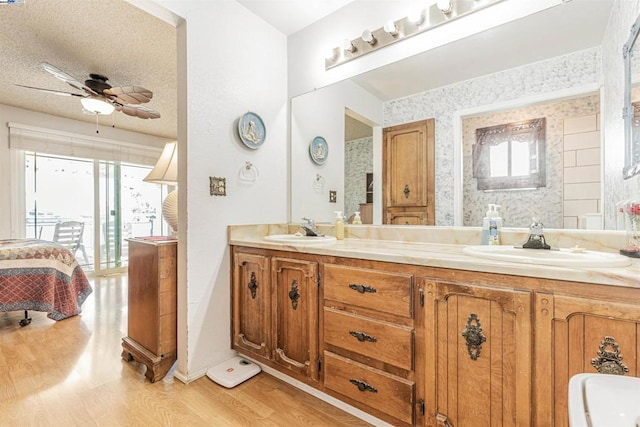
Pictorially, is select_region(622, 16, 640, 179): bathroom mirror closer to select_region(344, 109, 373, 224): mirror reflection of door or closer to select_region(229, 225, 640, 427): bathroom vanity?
select_region(229, 225, 640, 427): bathroom vanity

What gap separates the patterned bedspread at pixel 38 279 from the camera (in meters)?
2.74

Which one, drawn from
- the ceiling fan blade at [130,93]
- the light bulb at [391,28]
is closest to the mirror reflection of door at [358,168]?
the light bulb at [391,28]

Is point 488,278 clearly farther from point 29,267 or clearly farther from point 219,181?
point 29,267

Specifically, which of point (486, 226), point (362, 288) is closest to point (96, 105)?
point (362, 288)

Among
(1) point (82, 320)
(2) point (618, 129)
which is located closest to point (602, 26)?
(2) point (618, 129)

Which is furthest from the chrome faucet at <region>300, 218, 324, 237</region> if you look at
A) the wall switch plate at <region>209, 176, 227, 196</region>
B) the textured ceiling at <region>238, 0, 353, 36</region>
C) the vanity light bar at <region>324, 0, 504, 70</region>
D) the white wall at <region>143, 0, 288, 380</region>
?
the textured ceiling at <region>238, 0, 353, 36</region>

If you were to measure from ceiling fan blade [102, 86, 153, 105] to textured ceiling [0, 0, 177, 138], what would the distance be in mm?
376

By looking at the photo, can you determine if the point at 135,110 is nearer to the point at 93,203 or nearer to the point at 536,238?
the point at 93,203

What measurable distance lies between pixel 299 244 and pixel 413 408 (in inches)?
36.0

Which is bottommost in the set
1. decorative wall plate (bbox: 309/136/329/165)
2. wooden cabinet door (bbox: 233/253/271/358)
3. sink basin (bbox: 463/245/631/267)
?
wooden cabinet door (bbox: 233/253/271/358)

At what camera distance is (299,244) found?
66.4 inches

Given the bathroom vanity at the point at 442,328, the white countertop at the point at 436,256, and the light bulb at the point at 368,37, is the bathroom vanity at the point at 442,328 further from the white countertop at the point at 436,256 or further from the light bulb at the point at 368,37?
the light bulb at the point at 368,37

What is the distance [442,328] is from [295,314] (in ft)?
2.65

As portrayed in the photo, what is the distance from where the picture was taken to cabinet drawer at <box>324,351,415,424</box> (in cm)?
127
